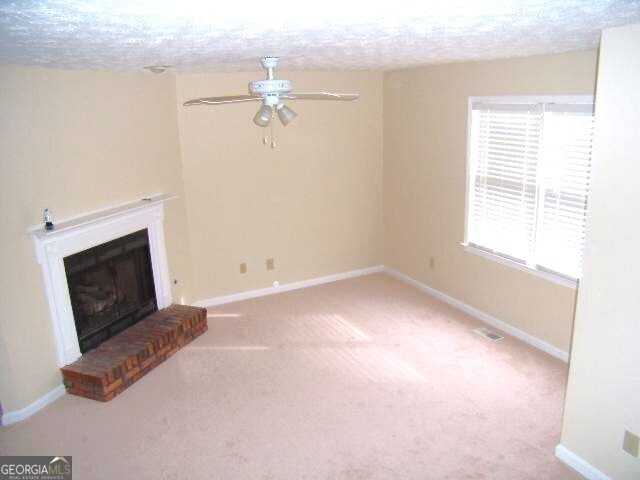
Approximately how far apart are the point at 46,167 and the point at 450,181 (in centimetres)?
364

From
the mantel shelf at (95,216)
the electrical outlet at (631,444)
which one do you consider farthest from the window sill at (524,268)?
the mantel shelf at (95,216)

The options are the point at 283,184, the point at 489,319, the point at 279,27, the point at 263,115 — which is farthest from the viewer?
the point at 283,184

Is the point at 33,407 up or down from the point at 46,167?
down

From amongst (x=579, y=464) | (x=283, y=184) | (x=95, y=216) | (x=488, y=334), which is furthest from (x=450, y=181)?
(x=95, y=216)

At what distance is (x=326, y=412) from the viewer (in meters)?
3.66

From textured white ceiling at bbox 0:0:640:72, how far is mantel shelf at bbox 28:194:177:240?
115 centimetres

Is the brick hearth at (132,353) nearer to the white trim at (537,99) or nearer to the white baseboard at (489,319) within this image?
the white baseboard at (489,319)

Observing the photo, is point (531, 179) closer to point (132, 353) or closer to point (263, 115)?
point (263, 115)

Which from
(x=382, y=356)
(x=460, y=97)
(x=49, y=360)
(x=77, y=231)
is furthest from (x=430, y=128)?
(x=49, y=360)

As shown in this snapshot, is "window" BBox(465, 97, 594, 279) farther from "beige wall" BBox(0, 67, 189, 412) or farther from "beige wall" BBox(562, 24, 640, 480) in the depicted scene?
"beige wall" BBox(0, 67, 189, 412)

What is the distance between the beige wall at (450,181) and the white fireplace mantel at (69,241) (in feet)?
9.06

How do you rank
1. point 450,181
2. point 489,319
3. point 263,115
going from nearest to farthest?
point 263,115, point 489,319, point 450,181

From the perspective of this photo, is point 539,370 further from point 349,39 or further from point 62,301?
point 62,301

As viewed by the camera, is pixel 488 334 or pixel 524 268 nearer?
pixel 524 268
